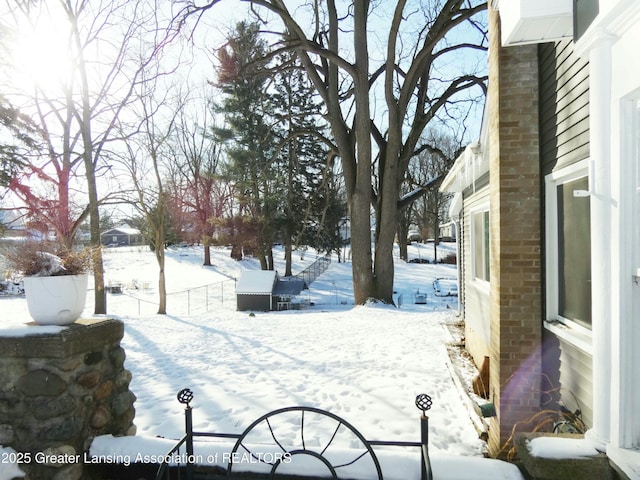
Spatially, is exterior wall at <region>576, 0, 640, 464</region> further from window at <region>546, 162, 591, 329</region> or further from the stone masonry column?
the stone masonry column

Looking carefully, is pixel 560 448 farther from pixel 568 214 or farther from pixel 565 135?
pixel 565 135

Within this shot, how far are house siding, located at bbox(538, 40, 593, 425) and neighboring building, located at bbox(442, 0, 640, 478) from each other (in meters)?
0.01

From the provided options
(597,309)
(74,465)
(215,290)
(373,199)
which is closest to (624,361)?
(597,309)

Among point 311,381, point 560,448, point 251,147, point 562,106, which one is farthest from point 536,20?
point 251,147

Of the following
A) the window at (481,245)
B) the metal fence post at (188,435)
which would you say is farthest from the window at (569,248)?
the metal fence post at (188,435)

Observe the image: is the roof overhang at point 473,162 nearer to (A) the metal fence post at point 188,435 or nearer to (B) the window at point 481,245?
(B) the window at point 481,245

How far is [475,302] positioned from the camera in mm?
5902

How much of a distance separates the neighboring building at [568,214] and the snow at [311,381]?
67 centimetres

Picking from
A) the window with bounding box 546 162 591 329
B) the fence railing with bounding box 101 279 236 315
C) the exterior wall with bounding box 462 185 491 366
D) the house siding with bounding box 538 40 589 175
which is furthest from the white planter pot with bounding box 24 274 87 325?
the fence railing with bounding box 101 279 236 315

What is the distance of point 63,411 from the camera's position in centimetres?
229

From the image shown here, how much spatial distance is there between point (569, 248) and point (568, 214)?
0.25 meters

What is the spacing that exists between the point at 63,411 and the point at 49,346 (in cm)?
39

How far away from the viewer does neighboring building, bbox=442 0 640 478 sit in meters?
1.88

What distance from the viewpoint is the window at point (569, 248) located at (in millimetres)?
2691
